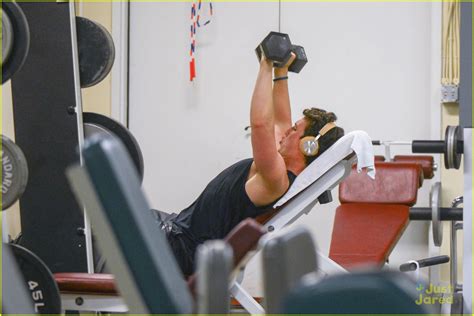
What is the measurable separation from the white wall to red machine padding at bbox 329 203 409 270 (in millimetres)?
828

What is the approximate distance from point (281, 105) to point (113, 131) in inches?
25.8

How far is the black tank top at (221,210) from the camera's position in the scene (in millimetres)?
2994

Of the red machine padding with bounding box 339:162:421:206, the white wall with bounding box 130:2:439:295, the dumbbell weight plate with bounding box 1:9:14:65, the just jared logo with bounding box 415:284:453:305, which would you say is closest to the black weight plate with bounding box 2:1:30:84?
the dumbbell weight plate with bounding box 1:9:14:65

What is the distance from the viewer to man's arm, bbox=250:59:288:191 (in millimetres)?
2871

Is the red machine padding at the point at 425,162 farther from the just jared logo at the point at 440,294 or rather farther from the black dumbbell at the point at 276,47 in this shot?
the black dumbbell at the point at 276,47

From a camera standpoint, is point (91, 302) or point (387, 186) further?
point (387, 186)

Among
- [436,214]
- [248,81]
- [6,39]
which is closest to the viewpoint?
[6,39]

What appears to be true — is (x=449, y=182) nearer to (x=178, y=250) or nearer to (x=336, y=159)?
(x=336, y=159)

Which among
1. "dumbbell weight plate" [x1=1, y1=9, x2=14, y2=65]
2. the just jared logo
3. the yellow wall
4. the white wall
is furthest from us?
the white wall

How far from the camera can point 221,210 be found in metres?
3.00

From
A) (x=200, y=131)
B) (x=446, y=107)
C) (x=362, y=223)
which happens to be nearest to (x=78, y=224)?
(x=362, y=223)

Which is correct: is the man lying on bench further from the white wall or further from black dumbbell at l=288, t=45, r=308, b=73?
the white wall

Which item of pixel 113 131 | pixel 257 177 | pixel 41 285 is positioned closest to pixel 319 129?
pixel 257 177

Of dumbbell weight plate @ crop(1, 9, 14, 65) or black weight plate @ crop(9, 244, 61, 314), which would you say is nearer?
Result: dumbbell weight plate @ crop(1, 9, 14, 65)
